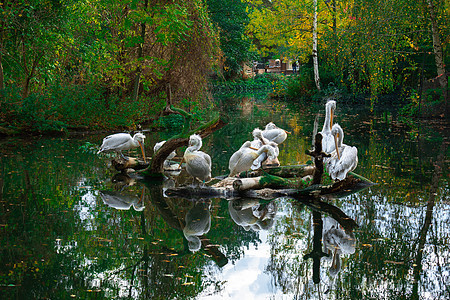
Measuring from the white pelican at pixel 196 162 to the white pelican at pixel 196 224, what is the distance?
1.91 ft

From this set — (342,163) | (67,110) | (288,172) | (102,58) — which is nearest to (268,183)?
(288,172)

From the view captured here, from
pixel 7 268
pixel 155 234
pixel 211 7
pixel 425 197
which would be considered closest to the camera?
pixel 7 268

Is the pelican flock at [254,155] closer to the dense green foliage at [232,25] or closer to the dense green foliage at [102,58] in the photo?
the dense green foliage at [102,58]

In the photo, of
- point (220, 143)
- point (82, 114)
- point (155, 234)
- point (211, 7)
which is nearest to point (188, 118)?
point (155, 234)

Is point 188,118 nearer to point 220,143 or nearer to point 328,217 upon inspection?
point 328,217

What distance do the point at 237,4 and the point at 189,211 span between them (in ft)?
110

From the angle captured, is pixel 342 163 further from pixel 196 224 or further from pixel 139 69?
pixel 139 69

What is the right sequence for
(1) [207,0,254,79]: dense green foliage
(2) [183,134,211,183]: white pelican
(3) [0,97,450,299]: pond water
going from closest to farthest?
(3) [0,97,450,299]: pond water, (2) [183,134,211,183]: white pelican, (1) [207,0,254,79]: dense green foliage

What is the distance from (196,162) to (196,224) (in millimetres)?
1565

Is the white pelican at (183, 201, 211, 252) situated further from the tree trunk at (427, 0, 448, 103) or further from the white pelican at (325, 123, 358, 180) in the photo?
the tree trunk at (427, 0, 448, 103)

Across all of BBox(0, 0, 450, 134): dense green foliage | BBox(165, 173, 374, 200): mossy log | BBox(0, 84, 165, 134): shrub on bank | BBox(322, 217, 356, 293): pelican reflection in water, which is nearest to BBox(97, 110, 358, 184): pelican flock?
BBox(165, 173, 374, 200): mossy log

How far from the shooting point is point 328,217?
24.5 feet

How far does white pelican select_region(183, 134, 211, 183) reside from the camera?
8469 mm

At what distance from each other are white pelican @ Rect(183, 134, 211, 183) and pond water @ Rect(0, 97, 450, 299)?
1.74 ft
